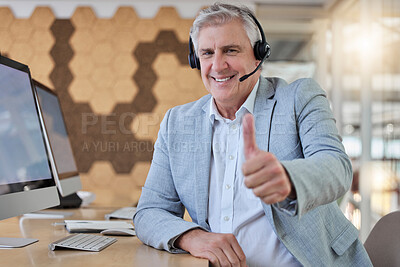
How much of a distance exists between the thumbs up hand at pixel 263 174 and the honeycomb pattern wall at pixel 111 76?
2.63 metres

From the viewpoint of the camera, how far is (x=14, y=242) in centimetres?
97

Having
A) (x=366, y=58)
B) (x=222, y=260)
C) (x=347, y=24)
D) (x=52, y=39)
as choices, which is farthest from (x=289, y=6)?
(x=222, y=260)

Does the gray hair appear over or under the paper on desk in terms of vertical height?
over

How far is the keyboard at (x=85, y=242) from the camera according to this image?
91 centimetres

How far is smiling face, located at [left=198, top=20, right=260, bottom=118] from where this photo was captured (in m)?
1.16

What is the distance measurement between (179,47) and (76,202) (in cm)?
189

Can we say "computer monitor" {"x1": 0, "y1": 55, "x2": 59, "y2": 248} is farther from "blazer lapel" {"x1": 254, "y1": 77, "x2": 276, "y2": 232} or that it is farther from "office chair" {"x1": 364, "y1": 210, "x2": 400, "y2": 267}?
"office chair" {"x1": 364, "y1": 210, "x2": 400, "y2": 267}

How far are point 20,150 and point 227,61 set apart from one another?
64 cm

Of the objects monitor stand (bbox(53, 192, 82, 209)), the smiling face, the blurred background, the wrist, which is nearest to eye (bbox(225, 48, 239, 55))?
the smiling face

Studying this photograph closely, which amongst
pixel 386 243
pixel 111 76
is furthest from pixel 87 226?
pixel 111 76

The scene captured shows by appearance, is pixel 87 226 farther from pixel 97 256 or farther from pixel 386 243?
pixel 386 243

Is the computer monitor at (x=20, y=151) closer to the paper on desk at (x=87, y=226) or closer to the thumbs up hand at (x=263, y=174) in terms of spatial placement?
the paper on desk at (x=87, y=226)

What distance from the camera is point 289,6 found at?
3.48m

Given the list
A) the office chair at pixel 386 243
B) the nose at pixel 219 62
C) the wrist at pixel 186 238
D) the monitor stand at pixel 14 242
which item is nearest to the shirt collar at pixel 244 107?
the nose at pixel 219 62
